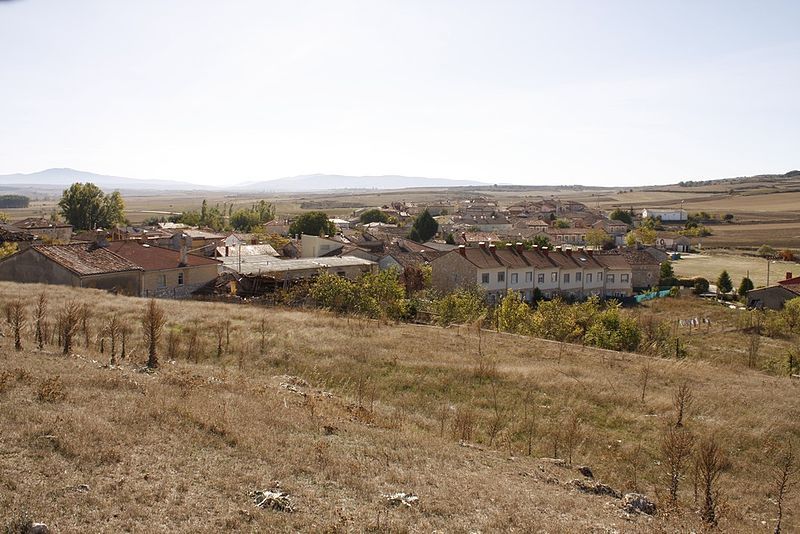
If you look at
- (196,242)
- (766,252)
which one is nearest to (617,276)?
(196,242)

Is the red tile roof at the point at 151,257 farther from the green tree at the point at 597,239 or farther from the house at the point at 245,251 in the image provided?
the green tree at the point at 597,239

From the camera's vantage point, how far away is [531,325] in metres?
34.4

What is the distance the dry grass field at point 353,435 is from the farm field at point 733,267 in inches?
2148

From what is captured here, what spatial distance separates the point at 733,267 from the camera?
8212 centimetres

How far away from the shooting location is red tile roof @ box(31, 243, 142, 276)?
119 ft

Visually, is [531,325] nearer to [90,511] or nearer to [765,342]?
[765,342]

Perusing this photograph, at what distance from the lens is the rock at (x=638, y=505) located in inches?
392

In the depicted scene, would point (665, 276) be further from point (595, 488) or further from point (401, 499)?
point (401, 499)

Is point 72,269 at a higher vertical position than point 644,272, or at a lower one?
higher

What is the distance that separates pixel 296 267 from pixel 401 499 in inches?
1501

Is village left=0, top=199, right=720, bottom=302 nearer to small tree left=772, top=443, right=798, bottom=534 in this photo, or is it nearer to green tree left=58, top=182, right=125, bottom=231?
green tree left=58, top=182, right=125, bottom=231

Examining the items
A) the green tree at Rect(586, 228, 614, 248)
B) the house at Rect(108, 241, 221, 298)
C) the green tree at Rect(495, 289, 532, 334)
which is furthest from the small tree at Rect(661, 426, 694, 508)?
the green tree at Rect(586, 228, 614, 248)

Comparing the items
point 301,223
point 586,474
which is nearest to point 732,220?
point 301,223

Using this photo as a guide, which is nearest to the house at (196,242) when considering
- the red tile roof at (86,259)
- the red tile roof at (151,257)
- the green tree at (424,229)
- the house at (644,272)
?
the red tile roof at (151,257)
